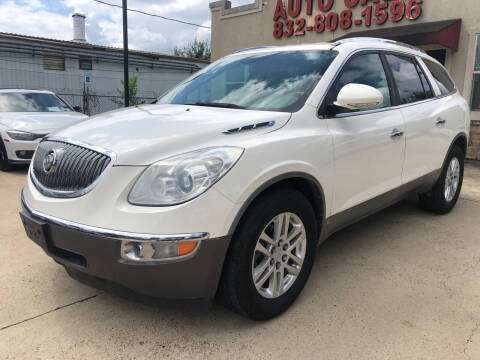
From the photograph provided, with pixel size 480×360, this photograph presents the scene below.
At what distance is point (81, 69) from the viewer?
18.9m

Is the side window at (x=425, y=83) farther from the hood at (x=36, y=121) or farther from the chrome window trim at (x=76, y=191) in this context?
the hood at (x=36, y=121)

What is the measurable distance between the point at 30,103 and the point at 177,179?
7363mm

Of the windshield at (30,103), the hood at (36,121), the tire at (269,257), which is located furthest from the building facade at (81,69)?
the tire at (269,257)

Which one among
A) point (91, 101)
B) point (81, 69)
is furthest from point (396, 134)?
point (81, 69)

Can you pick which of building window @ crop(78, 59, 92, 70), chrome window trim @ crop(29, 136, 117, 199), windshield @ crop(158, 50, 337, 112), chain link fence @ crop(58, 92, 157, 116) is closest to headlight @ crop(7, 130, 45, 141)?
windshield @ crop(158, 50, 337, 112)

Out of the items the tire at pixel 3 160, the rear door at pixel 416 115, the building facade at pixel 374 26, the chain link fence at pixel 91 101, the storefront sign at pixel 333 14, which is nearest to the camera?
the rear door at pixel 416 115

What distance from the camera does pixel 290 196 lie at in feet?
8.20

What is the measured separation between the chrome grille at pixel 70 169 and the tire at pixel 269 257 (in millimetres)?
816

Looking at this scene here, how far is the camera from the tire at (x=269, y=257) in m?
2.24

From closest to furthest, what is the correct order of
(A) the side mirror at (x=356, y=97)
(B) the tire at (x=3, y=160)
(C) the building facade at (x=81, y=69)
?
(A) the side mirror at (x=356, y=97)
(B) the tire at (x=3, y=160)
(C) the building facade at (x=81, y=69)

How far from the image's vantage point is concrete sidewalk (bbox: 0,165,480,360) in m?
2.29

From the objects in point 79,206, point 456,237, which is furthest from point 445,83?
point 79,206

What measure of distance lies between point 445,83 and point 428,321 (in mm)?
3106

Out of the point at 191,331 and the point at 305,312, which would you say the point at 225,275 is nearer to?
the point at 191,331
